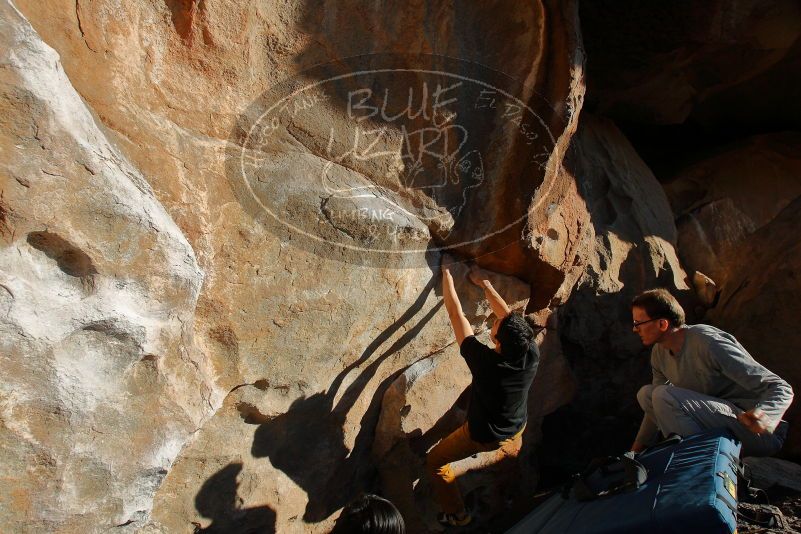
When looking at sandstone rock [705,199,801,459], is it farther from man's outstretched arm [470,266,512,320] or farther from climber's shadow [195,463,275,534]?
climber's shadow [195,463,275,534]

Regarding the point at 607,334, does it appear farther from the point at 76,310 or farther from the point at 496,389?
the point at 76,310

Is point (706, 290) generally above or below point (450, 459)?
above

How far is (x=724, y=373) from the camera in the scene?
2.37 meters

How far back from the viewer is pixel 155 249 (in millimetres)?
1778

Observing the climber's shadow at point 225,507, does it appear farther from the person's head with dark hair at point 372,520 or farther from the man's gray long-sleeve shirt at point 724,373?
the man's gray long-sleeve shirt at point 724,373

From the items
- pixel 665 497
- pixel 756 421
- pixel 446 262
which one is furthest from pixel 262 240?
pixel 756 421

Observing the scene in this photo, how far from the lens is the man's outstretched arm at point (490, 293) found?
2.69 metres

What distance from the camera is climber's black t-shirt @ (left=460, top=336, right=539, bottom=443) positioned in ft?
7.98

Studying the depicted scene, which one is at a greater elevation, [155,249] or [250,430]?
[155,249]

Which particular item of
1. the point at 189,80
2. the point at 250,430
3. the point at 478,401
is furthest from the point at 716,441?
the point at 189,80

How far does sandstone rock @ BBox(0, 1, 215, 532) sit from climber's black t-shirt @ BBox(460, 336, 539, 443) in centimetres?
108

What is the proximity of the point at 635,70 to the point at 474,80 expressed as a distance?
2.37m

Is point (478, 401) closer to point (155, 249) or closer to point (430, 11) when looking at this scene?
point (155, 249)

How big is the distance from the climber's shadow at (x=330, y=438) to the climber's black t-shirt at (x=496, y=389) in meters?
0.34
